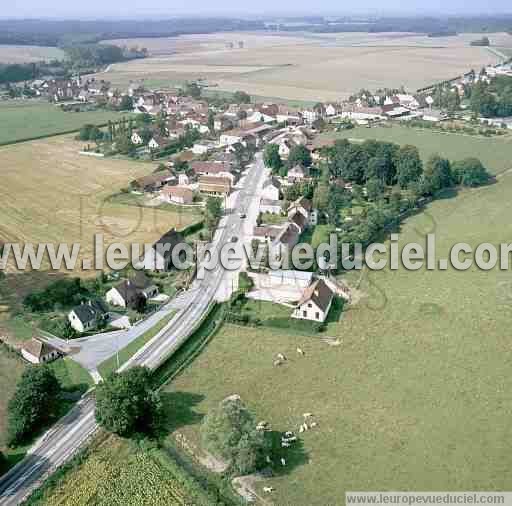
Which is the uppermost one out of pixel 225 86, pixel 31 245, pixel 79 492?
pixel 225 86

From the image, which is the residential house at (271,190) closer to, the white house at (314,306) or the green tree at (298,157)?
the green tree at (298,157)

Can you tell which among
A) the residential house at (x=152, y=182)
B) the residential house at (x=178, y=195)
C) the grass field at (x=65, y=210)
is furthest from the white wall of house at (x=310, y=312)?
the residential house at (x=152, y=182)

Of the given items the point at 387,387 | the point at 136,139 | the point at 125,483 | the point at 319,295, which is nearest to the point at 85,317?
the point at 125,483

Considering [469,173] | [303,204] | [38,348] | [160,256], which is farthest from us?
[469,173]

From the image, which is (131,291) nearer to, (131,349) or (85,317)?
(85,317)

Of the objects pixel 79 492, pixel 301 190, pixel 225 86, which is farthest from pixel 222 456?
pixel 225 86

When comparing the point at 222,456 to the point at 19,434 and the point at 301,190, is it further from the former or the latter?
the point at 301,190

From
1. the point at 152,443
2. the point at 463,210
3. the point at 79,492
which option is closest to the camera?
the point at 79,492

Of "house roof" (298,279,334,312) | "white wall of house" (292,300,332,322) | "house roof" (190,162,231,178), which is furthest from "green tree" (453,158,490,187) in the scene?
"white wall of house" (292,300,332,322)
